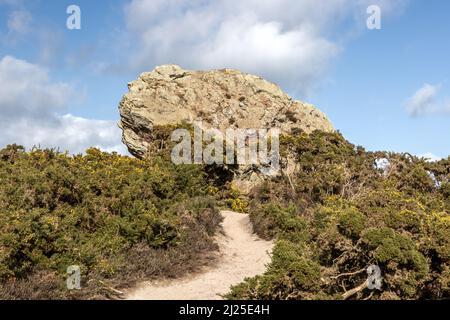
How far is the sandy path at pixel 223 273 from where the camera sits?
9.98m

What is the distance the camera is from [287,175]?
2417cm

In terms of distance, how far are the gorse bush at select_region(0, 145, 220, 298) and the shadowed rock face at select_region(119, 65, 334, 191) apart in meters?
9.97

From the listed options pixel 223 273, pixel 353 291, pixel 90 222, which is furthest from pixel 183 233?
pixel 353 291

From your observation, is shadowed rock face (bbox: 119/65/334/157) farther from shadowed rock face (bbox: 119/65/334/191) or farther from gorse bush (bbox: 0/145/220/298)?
gorse bush (bbox: 0/145/220/298)

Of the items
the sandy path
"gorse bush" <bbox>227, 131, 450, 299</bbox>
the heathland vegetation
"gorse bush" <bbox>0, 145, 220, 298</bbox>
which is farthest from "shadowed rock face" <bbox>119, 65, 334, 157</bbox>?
"gorse bush" <bbox>227, 131, 450, 299</bbox>

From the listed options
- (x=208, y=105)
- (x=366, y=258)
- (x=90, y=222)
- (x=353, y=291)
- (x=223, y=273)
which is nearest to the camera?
(x=353, y=291)

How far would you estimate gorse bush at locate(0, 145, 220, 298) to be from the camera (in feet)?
29.5

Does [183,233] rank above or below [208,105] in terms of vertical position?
below

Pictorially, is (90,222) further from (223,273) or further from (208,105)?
(208,105)

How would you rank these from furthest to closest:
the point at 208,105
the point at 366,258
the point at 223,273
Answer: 1. the point at 208,105
2. the point at 223,273
3. the point at 366,258

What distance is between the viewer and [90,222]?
12352 millimetres

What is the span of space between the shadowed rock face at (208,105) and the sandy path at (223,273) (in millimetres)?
11565

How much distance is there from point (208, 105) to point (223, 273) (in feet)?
58.2

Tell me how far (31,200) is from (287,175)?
15.6 metres
